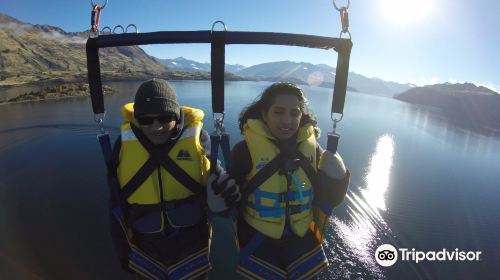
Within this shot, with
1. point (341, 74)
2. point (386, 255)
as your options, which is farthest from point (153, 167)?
point (386, 255)

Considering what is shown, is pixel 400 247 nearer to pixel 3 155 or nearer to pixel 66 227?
pixel 66 227

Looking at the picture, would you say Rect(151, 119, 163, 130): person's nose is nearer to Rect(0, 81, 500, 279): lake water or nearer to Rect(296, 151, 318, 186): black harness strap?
Rect(296, 151, 318, 186): black harness strap

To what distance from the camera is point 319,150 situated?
3607mm

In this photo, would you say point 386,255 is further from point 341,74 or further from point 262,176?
point 341,74

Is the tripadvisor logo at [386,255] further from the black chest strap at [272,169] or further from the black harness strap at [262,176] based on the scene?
the black harness strap at [262,176]

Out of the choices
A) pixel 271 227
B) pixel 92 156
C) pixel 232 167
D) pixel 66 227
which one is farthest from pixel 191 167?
pixel 92 156

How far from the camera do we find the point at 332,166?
Answer: 3250 millimetres

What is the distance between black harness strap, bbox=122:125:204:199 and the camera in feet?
11.3

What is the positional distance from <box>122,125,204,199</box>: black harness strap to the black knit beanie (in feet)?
1.36

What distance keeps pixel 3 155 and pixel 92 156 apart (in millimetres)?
5343

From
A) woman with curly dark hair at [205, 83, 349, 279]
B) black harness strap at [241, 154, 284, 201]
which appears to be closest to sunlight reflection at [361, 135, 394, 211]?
woman with curly dark hair at [205, 83, 349, 279]

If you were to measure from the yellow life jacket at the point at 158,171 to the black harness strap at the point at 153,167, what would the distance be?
34mm

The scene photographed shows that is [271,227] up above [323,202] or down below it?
below

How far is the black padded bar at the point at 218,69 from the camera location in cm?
293
